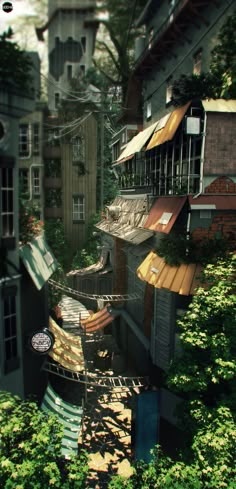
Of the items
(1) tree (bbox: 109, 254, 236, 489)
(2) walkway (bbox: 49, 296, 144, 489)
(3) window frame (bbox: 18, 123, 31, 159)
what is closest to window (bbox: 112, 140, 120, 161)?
(3) window frame (bbox: 18, 123, 31, 159)

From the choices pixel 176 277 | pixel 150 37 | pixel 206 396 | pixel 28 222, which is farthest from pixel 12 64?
pixel 206 396

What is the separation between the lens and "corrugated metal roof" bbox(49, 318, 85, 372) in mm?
9631

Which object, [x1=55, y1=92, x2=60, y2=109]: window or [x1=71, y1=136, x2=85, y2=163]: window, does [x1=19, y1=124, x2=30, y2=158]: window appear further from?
[x1=71, y1=136, x2=85, y2=163]: window

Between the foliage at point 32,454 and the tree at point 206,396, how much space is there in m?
0.96

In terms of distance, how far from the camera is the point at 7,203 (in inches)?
Answer: 262

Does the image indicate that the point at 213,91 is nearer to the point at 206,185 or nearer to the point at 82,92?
the point at 206,185

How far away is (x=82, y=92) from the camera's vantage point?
7535 mm

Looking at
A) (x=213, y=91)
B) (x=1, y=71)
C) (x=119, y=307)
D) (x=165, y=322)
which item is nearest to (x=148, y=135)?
(x=213, y=91)

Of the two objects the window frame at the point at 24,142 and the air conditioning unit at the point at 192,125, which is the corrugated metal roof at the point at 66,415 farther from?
the air conditioning unit at the point at 192,125

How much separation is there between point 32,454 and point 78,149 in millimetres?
6675

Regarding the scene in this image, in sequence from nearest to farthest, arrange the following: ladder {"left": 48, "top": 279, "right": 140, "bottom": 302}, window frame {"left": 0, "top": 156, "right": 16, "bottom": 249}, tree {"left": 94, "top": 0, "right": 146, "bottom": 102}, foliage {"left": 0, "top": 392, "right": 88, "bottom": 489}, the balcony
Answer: foliage {"left": 0, "top": 392, "right": 88, "bottom": 489} → window frame {"left": 0, "top": 156, "right": 16, "bottom": 249} → tree {"left": 94, "top": 0, "right": 146, "bottom": 102} → the balcony → ladder {"left": 48, "top": 279, "right": 140, "bottom": 302}

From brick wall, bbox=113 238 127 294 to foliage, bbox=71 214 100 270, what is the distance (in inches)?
60.6

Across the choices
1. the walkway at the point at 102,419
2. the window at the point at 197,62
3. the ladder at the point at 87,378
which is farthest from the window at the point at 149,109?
the ladder at the point at 87,378

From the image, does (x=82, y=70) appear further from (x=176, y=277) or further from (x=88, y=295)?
(x=88, y=295)
